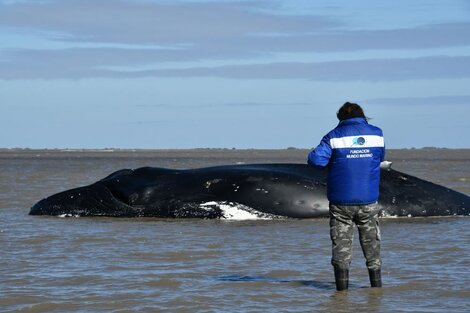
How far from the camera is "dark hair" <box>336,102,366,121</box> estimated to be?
9.62 m

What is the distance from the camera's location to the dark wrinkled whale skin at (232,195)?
16.1 metres

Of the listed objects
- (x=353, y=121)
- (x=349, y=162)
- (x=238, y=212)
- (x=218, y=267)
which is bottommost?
(x=218, y=267)

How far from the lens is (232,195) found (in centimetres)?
1619

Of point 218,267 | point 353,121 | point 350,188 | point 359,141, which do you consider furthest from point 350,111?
point 218,267

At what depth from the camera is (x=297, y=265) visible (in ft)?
35.9

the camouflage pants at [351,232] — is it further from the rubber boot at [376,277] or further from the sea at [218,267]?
the sea at [218,267]

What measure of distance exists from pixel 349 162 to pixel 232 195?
6.86 m

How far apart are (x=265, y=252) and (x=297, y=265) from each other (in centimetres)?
112

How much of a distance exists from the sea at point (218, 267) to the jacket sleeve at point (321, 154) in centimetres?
117

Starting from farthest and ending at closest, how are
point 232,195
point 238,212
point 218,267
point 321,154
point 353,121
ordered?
point 232,195 → point 238,212 → point 218,267 → point 353,121 → point 321,154

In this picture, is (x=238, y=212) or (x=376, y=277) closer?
(x=376, y=277)

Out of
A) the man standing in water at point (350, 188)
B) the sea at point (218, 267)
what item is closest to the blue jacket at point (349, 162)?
the man standing in water at point (350, 188)

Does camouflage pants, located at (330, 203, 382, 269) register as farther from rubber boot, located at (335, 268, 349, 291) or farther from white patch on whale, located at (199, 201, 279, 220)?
white patch on whale, located at (199, 201, 279, 220)

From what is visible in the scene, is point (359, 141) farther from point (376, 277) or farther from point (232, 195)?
point (232, 195)
